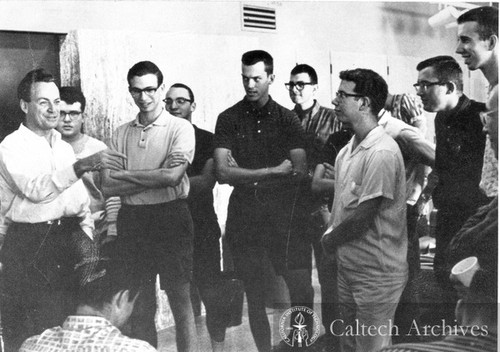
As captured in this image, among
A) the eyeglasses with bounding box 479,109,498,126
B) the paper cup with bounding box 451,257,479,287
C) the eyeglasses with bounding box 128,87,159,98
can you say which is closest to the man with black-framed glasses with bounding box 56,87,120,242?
the eyeglasses with bounding box 128,87,159,98

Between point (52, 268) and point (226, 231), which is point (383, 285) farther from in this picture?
point (52, 268)

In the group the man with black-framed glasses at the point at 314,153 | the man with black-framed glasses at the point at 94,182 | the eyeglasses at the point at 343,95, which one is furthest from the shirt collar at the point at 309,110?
the man with black-framed glasses at the point at 94,182

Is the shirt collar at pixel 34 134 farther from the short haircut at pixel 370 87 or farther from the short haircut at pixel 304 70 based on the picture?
the short haircut at pixel 370 87

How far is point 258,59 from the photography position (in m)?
2.90

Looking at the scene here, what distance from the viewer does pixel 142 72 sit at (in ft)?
9.31

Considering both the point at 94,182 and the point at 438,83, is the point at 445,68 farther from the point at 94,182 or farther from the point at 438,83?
the point at 94,182

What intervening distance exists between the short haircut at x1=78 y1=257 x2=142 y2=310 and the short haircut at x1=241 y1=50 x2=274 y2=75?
105 centimetres

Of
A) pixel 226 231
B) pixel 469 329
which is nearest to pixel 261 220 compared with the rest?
pixel 226 231

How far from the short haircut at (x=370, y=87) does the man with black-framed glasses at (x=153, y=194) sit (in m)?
0.77

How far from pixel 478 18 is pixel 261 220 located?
136 centimetres

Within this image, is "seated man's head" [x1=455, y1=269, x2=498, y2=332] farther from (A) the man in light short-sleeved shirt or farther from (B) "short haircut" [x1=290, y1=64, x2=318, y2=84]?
(B) "short haircut" [x1=290, y1=64, x2=318, y2=84]

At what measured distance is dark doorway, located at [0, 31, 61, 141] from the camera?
9.11 feet

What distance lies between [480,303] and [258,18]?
168 cm

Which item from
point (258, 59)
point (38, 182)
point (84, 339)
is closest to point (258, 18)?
point (258, 59)
